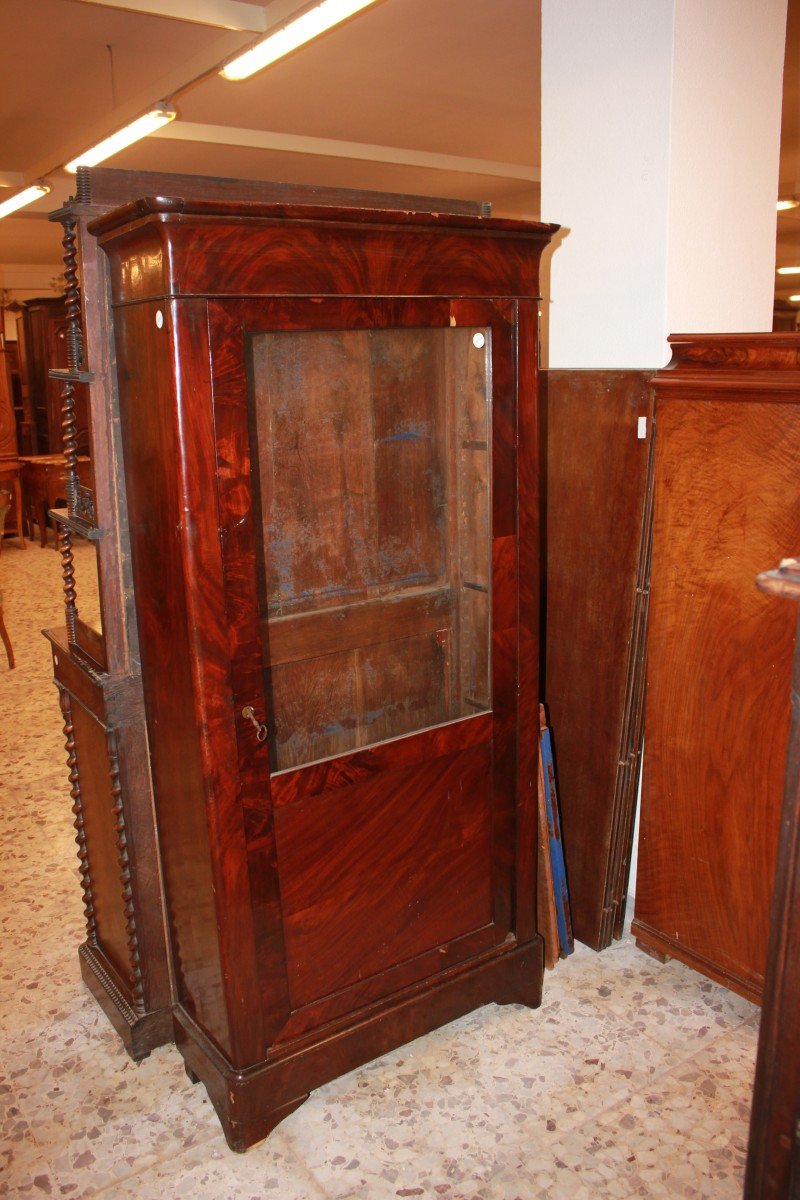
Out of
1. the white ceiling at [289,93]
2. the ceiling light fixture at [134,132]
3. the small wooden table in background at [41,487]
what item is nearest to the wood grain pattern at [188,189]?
the white ceiling at [289,93]

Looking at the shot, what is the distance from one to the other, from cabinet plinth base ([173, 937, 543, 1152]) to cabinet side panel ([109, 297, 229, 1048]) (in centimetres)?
8

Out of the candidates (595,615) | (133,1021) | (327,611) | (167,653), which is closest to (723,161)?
(595,615)

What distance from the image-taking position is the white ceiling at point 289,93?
461cm

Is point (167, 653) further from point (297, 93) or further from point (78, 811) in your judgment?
point (297, 93)

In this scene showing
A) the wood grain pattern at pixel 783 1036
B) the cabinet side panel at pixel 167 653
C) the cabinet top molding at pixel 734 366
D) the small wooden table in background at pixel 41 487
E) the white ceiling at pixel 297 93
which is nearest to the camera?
the wood grain pattern at pixel 783 1036

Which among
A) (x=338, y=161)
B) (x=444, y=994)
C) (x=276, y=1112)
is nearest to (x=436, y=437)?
(x=444, y=994)

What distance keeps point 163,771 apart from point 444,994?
80 cm

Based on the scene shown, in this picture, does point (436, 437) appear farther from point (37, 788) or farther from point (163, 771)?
point (37, 788)

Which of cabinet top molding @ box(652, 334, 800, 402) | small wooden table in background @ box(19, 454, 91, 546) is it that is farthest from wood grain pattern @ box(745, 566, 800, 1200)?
small wooden table in background @ box(19, 454, 91, 546)

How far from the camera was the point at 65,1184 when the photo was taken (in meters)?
1.81

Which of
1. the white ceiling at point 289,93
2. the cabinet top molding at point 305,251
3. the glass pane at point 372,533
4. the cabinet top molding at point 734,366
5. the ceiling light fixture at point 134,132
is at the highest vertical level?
the white ceiling at point 289,93

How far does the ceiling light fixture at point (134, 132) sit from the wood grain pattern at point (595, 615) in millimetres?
3346

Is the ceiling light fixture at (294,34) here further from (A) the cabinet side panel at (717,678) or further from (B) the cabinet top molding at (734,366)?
(A) the cabinet side panel at (717,678)

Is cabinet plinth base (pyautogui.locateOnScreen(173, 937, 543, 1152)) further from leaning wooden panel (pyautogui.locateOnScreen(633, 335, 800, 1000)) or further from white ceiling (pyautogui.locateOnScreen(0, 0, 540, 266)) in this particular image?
white ceiling (pyautogui.locateOnScreen(0, 0, 540, 266))
